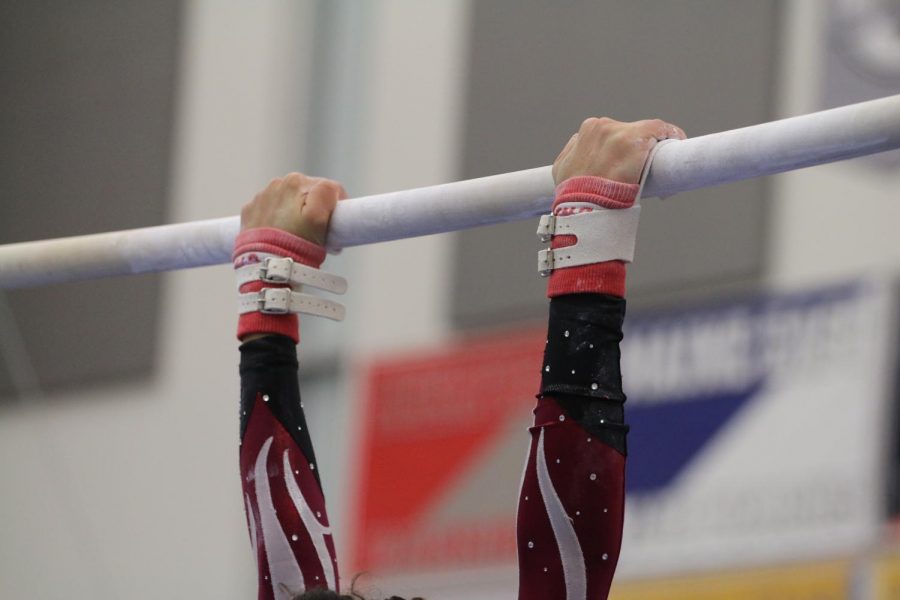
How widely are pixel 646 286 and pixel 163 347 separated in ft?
7.05

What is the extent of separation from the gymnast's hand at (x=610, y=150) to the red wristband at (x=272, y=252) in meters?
0.36

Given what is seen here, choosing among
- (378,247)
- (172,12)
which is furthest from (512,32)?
(172,12)

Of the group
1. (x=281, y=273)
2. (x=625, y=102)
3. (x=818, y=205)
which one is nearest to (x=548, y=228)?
(x=281, y=273)

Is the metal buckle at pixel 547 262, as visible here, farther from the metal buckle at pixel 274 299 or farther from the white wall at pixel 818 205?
the white wall at pixel 818 205

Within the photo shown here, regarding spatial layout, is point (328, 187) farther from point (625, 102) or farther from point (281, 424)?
point (625, 102)

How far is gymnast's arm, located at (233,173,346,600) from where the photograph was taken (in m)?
1.72

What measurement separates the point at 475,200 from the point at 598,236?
0.68 feet

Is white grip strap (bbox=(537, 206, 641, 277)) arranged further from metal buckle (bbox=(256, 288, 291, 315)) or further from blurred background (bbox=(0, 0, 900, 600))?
blurred background (bbox=(0, 0, 900, 600))

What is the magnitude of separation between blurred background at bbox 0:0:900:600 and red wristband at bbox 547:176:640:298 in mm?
2947

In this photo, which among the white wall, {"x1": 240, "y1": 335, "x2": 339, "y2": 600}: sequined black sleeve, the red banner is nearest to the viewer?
{"x1": 240, "y1": 335, "x2": 339, "y2": 600}: sequined black sleeve

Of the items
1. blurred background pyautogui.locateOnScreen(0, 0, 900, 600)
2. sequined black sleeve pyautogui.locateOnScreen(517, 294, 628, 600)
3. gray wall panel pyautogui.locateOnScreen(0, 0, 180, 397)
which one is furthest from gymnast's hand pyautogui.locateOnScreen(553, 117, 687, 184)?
gray wall panel pyautogui.locateOnScreen(0, 0, 180, 397)

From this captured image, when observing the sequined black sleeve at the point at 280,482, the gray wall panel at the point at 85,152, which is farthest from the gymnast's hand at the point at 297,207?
the gray wall panel at the point at 85,152

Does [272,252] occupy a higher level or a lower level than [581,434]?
higher

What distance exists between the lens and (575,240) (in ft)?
4.90
